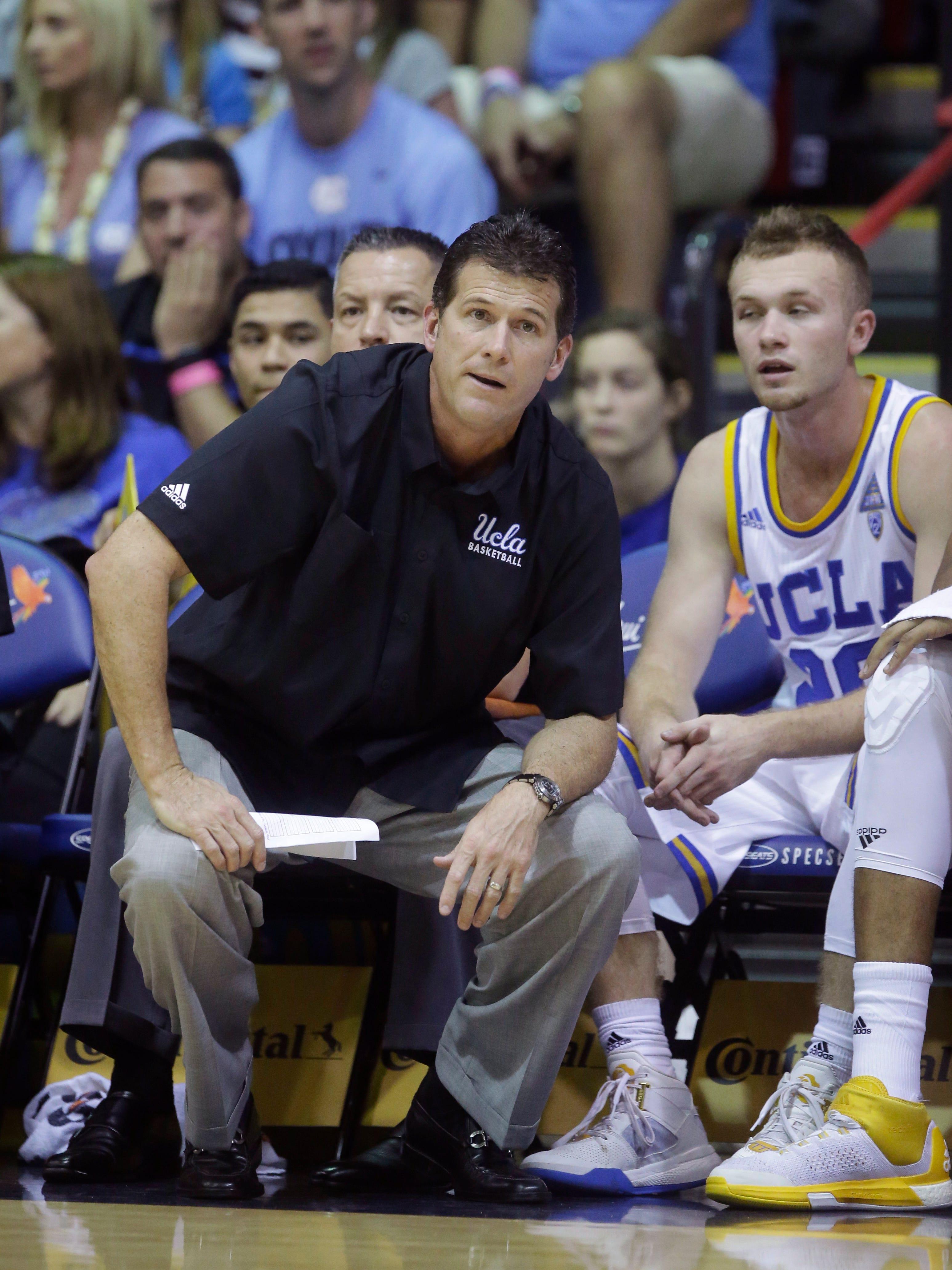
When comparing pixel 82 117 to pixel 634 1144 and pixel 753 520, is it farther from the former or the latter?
pixel 634 1144

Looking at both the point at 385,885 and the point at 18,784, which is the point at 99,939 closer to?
the point at 385,885

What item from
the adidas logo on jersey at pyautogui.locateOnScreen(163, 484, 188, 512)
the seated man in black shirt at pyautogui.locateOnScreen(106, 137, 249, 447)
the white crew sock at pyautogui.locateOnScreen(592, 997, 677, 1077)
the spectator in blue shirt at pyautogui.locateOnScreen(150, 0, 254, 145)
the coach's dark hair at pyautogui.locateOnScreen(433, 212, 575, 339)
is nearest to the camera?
the adidas logo on jersey at pyautogui.locateOnScreen(163, 484, 188, 512)

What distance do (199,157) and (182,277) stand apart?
0.38 m

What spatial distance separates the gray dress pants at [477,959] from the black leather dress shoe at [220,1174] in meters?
0.02

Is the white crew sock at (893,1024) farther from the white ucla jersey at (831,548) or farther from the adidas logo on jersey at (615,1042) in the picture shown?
the white ucla jersey at (831,548)

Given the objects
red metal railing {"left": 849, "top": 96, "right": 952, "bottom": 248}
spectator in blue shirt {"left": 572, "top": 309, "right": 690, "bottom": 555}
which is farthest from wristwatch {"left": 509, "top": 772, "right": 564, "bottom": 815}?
red metal railing {"left": 849, "top": 96, "right": 952, "bottom": 248}

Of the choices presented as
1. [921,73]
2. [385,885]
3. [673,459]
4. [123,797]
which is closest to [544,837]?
[385,885]

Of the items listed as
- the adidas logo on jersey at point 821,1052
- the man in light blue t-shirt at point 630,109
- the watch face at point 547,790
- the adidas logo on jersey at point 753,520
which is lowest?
the adidas logo on jersey at point 821,1052

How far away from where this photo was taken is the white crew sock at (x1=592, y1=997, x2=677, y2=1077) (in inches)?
93.4

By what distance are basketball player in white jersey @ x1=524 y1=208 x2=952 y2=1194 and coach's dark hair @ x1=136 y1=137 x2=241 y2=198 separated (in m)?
2.23

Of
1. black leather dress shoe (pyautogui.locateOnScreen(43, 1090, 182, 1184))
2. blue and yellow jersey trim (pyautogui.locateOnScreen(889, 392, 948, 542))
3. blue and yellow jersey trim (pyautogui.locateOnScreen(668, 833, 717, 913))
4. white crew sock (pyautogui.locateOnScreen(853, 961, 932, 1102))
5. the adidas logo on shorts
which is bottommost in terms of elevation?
black leather dress shoe (pyautogui.locateOnScreen(43, 1090, 182, 1184))

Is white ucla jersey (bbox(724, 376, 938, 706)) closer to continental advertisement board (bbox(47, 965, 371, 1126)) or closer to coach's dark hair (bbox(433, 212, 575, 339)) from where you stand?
coach's dark hair (bbox(433, 212, 575, 339))

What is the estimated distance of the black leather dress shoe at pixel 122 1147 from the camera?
224 centimetres

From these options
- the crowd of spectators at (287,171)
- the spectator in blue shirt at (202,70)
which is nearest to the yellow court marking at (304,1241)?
the crowd of spectators at (287,171)
